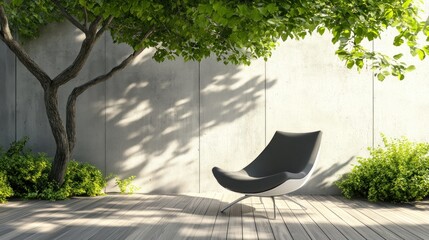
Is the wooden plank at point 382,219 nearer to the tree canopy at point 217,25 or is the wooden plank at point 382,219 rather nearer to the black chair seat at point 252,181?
the black chair seat at point 252,181

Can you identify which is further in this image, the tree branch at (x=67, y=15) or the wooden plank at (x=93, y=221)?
the tree branch at (x=67, y=15)

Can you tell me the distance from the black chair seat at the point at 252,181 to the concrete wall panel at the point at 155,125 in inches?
57.1

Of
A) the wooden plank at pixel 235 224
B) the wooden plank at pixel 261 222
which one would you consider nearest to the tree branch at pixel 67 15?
the wooden plank at pixel 235 224

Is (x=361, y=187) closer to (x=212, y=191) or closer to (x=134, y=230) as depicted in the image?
(x=212, y=191)

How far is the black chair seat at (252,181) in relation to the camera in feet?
16.2

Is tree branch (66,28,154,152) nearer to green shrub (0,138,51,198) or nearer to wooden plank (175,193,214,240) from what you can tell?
green shrub (0,138,51,198)

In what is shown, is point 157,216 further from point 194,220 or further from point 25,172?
point 25,172

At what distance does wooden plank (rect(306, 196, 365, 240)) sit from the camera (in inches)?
163

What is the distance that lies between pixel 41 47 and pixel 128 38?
1849 millimetres

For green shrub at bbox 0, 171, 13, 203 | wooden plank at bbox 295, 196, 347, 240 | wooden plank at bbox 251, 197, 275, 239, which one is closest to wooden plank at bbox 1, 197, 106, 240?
green shrub at bbox 0, 171, 13, 203

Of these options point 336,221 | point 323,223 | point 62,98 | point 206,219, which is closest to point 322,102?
point 336,221

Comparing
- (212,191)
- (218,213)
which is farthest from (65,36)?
(218,213)

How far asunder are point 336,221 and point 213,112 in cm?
262

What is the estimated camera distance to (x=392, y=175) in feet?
19.4
